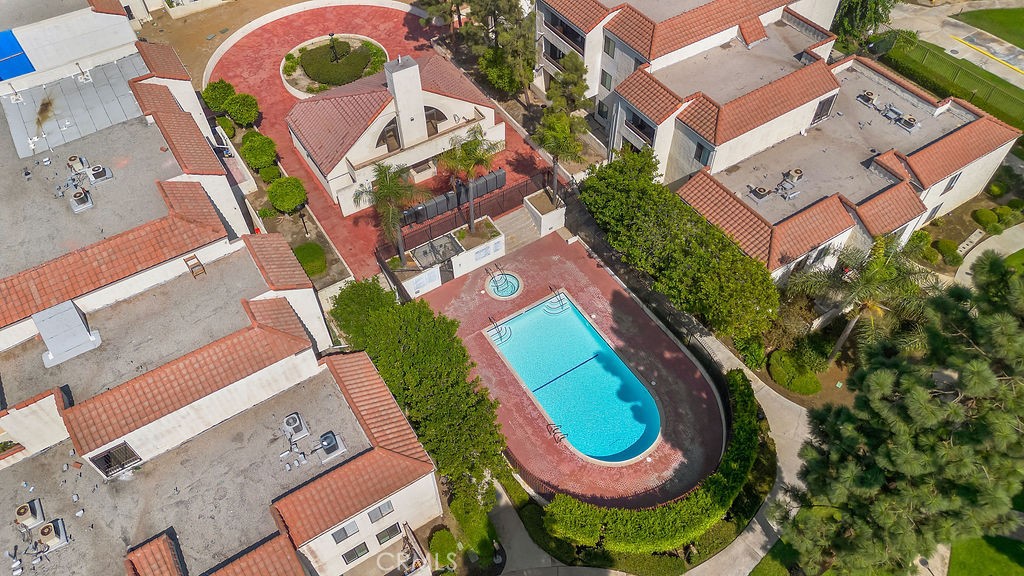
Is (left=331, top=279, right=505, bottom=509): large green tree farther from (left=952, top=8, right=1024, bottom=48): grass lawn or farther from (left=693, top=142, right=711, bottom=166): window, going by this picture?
(left=952, top=8, right=1024, bottom=48): grass lawn

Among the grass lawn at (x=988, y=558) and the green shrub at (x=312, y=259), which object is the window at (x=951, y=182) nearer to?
the grass lawn at (x=988, y=558)

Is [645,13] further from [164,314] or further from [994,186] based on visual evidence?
[164,314]

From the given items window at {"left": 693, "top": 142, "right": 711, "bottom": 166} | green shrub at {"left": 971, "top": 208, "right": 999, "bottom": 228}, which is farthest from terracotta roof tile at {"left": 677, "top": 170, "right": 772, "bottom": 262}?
green shrub at {"left": 971, "top": 208, "right": 999, "bottom": 228}

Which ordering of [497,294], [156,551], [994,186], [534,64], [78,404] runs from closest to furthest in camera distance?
1. [156,551]
2. [78,404]
3. [497,294]
4. [994,186]
5. [534,64]

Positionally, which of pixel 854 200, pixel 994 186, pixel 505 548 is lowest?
pixel 505 548

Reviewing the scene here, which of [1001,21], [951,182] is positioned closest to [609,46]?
[951,182]

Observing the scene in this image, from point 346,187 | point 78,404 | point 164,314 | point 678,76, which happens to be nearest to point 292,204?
point 346,187

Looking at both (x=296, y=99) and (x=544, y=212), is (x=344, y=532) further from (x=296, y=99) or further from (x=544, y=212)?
(x=296, y=99)
